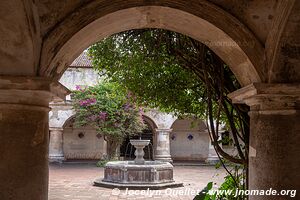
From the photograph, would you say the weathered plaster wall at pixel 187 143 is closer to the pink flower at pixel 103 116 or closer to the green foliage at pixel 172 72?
the pink flower at pixel 103 116

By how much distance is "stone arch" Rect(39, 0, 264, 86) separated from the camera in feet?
10.0

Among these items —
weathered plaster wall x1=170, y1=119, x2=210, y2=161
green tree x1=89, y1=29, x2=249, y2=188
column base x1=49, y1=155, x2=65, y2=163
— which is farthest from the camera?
weathered plaster wall x1=170, y1=119, x2=210, y2=161

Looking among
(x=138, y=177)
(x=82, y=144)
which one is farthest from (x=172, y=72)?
(x=82, y=144)

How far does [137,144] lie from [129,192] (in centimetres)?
307

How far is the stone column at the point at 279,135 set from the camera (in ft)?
10.3

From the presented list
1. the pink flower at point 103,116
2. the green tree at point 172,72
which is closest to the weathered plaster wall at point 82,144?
the pink flower at point 103,116

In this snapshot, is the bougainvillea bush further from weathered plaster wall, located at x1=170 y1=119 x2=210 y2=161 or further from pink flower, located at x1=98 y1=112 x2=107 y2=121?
weathered plaster wall, located at x1=170 y1=119 x2=210 y2=161

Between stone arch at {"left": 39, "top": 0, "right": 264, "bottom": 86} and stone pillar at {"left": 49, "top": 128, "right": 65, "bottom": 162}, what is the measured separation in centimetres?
1632

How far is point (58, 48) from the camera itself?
305 cm

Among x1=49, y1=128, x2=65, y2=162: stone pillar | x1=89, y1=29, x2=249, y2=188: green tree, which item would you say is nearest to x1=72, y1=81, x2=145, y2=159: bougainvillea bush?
x1=49, y1=128, x2=65, y2=162: stone pillar

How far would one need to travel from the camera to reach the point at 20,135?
2.88m

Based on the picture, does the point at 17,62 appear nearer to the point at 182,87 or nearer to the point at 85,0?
the point at 85,0

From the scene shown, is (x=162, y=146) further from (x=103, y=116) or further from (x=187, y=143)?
(x=103, y=116)

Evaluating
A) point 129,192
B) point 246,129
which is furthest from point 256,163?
point 129,192
